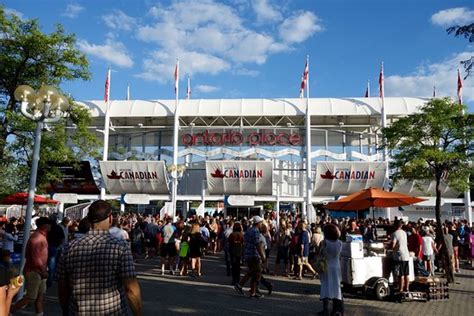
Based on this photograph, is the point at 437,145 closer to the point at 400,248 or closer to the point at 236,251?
the point at 400,248

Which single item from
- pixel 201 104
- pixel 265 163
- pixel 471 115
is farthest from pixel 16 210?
pixel 471 115

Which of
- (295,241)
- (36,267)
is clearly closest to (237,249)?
(295,241)

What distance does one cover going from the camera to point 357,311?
28.2ft

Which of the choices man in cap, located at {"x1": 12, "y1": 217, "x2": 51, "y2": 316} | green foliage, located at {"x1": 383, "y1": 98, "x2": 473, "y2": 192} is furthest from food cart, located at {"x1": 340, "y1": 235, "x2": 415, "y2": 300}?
man in cap, located at {"x1": 12, "y1": 217, "x2": 51, "y2": 316}

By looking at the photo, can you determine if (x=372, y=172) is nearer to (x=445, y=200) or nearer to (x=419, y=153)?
(x=445, y=200)

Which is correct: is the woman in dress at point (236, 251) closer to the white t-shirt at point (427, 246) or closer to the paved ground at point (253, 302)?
the paved ground at point (253, 302)

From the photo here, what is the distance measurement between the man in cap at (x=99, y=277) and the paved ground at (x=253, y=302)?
523 centimetres

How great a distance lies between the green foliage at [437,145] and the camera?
40.9 feet

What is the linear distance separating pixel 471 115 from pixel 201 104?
2193 centimetres

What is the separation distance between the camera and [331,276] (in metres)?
7.21

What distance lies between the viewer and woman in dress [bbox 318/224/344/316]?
23.4ft

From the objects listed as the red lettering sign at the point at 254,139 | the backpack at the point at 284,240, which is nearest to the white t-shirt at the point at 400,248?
the backpack at the point at 284,240

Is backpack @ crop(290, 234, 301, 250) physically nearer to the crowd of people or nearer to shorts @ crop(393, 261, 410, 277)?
the crowd of people

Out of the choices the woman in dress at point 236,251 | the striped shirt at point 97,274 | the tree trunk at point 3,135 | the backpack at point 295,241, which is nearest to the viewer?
the striped shirt at point 97,274
